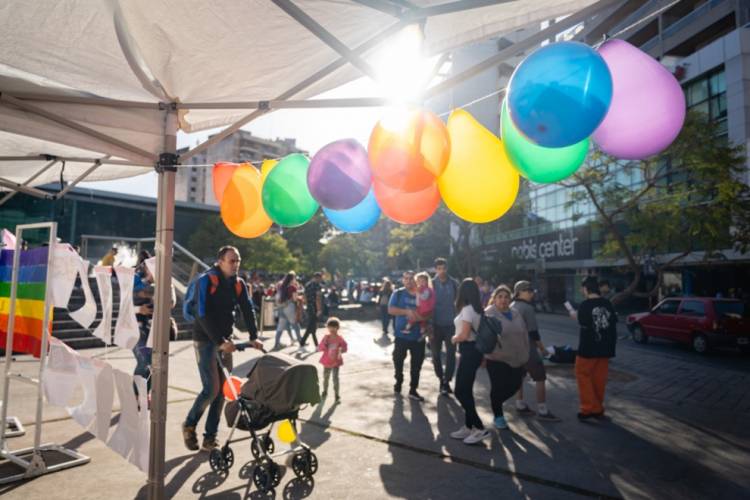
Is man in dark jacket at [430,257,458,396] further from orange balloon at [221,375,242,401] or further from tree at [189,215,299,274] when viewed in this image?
tree at [189,215,299,274]

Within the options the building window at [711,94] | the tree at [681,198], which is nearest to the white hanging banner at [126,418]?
the tree at [681,198]

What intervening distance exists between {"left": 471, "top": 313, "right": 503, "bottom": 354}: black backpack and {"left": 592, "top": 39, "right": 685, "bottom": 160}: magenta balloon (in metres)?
2.71

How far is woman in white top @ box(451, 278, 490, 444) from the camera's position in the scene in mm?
5137

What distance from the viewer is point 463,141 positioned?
11.3 ft

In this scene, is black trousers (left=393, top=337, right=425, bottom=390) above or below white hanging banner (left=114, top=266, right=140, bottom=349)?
below

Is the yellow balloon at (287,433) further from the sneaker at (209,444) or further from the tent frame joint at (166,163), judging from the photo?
the tent frame joint at (166,163)

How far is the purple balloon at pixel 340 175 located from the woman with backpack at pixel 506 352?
2660mm

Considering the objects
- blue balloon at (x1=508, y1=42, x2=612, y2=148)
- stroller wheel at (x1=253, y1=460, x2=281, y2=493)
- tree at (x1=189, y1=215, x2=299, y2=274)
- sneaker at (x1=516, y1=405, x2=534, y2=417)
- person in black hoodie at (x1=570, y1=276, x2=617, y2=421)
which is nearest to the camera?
blue balloon at (x1=508, y1=42, x2=612, y2=148)

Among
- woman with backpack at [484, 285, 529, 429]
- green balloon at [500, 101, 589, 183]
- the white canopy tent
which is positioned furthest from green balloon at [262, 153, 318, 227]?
woman with backpack at [484, 285, 529, 429]

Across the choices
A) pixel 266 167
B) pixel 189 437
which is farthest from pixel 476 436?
pixel 266 167

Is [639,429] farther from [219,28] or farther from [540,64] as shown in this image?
[219,28]

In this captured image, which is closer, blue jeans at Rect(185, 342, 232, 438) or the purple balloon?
the purple balloon

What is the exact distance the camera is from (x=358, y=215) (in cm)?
432

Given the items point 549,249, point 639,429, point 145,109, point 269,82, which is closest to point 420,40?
point 269,82
